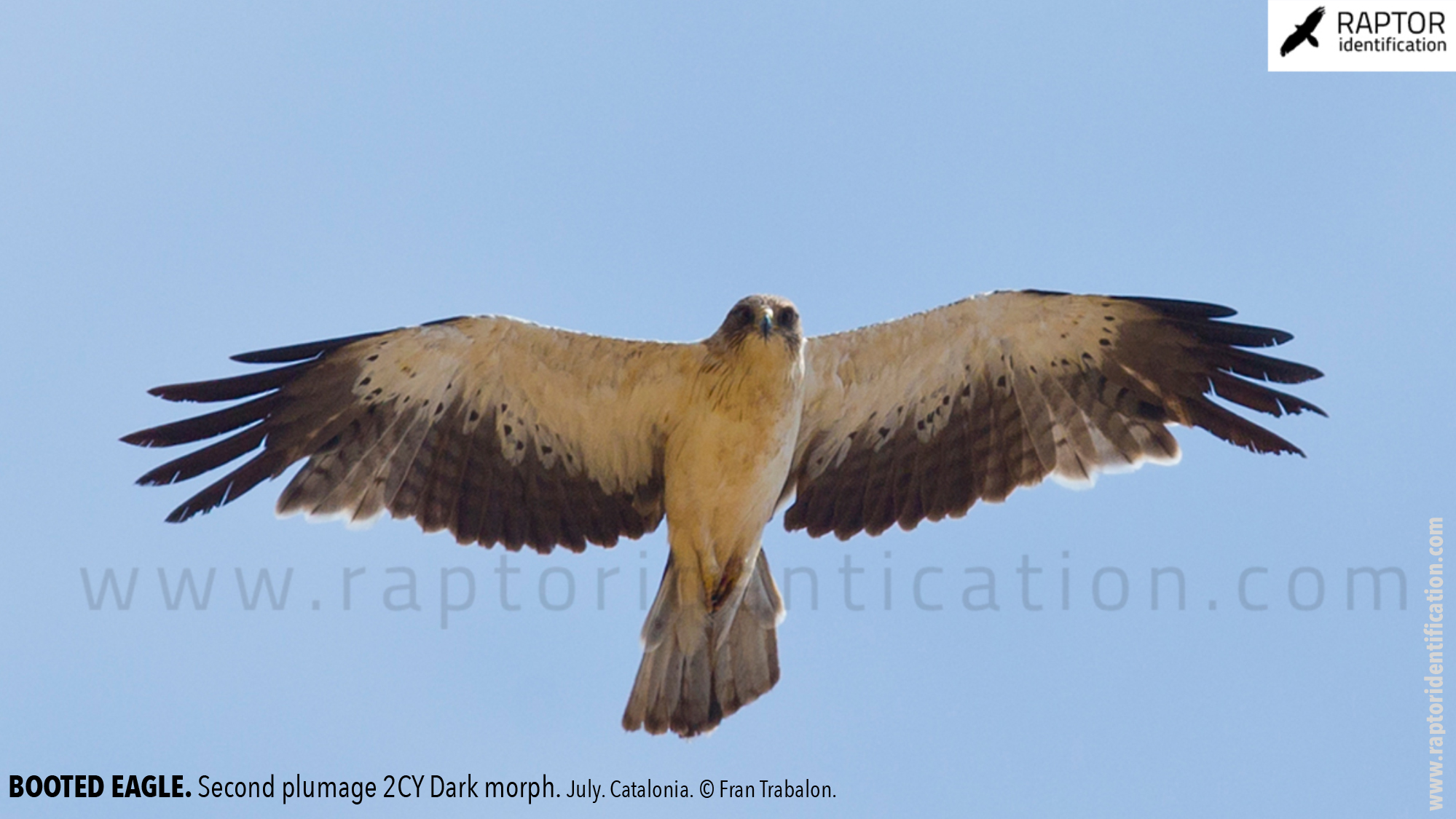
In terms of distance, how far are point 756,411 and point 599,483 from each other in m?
1.36

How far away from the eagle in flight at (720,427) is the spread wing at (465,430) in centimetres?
1

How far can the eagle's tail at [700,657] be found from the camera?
7.77m

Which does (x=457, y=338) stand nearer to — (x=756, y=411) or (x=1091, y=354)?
(x=756, y=411)

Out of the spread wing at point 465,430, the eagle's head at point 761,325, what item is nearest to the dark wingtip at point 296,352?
the spread wing at point 465,430

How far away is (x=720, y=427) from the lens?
7.39 m

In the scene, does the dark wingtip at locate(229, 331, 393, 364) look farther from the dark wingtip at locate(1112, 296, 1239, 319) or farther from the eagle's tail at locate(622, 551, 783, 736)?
the dark wingtip at locate(1112, 296, 1239, 319)

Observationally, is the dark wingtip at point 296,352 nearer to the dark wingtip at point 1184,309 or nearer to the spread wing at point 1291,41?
the dark wingtip at point 1184,309

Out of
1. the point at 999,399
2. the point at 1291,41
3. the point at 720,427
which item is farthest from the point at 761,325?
the point at 1291,41

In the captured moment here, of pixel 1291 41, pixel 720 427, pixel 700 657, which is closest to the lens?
pixel 720 427

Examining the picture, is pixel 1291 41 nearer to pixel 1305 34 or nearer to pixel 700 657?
pixel 1305 34

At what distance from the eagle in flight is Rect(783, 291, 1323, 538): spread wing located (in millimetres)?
12

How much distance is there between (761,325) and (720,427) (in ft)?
2.05

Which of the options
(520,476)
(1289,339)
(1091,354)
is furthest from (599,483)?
(1289,339)

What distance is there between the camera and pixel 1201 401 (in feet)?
25.2
